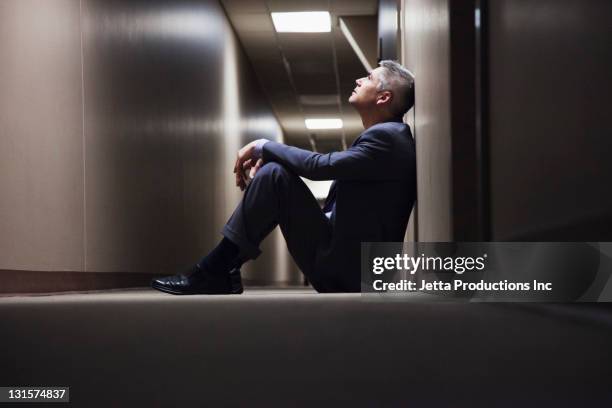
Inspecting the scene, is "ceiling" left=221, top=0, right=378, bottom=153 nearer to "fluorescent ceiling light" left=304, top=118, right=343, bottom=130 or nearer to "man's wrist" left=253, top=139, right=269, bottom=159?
"fluorescent ceiling light" left=304, top=118, right=343, bottom=130

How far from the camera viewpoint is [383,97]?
113 inches

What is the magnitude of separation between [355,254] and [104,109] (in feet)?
6.59

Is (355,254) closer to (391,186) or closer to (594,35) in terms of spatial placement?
(391,186)

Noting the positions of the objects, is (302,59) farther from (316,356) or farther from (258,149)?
(316,356)

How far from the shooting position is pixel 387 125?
271 centimetres

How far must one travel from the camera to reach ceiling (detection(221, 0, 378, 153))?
738cm

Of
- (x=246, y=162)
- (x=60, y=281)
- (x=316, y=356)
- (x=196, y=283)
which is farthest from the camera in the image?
(x=60, y=281)

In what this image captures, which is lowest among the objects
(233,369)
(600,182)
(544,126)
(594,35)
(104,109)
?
(233,369)

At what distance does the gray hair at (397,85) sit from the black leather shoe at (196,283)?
2.86ft

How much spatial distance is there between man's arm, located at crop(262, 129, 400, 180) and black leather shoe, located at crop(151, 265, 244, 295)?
1.32 feet

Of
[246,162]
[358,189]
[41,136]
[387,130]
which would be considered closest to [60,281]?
[41,136]

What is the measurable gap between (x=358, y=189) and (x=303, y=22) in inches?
208

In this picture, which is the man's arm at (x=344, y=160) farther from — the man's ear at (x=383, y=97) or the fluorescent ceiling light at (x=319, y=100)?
the fluorescent ceiling light at (x=319, y=100)

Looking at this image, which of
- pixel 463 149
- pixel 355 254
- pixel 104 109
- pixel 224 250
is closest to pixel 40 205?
pixel 104 109
